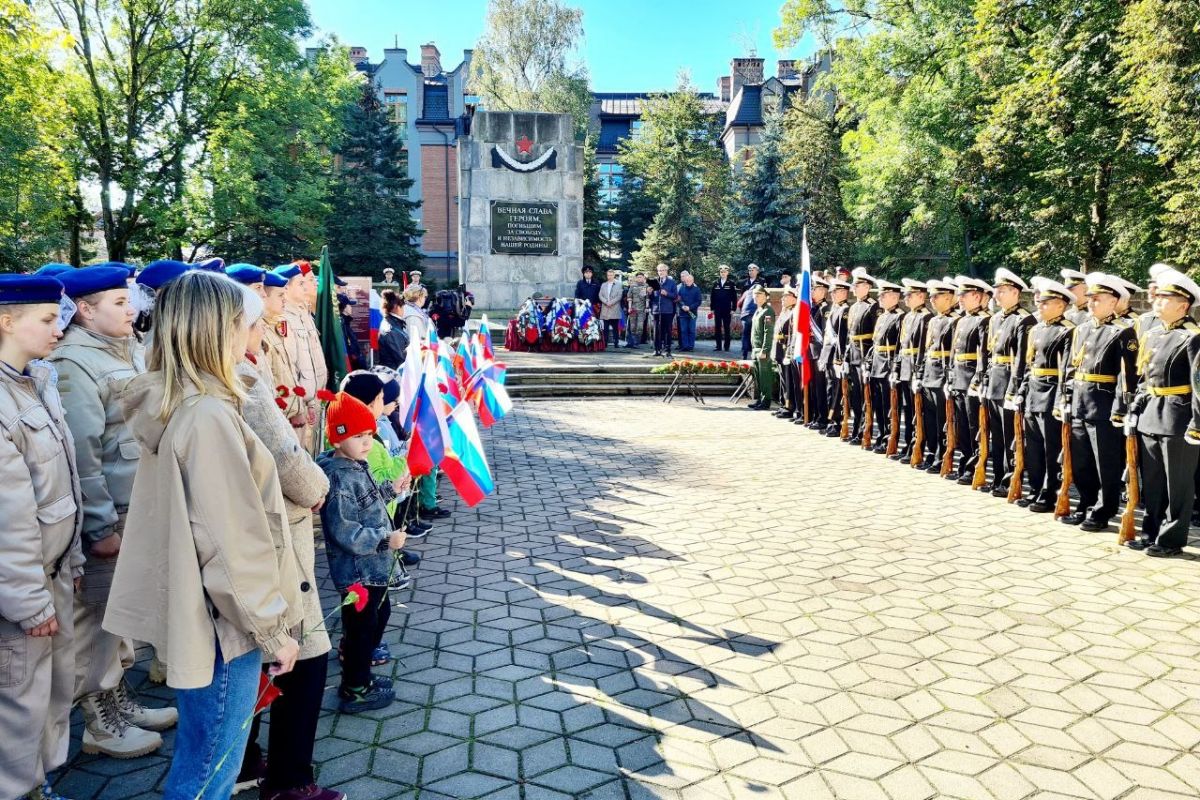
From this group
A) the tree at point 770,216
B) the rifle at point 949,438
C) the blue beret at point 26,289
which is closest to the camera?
the blue beret at point 26,289

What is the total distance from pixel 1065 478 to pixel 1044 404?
694mm

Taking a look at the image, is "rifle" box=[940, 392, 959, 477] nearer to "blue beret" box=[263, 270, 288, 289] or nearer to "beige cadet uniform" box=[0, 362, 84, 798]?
"blue beret" box=[263, 270, 288, 289]

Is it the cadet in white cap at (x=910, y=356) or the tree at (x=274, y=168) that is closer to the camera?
the cadet in white cap at (x=910, y=356)

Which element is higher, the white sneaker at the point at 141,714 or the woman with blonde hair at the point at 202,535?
the woman with blonde hair at the point at 202,535

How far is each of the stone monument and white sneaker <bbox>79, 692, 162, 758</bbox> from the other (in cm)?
1913

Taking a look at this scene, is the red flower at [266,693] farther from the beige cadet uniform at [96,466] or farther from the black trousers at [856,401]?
the black trousers at [856,401]

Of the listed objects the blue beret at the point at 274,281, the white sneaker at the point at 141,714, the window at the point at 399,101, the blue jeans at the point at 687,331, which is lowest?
the white sneaker at the point at 141,714

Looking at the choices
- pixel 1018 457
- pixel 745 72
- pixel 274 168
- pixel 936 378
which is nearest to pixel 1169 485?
pixel 1018 457

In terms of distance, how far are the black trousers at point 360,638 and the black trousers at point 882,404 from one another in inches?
316

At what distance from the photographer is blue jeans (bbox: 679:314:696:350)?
20.2 metres

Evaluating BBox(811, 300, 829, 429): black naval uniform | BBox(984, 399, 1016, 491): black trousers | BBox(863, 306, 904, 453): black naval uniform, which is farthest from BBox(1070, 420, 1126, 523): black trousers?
BBox(811, 300, 829, 429): black naval uniform

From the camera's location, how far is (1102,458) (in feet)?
22.7

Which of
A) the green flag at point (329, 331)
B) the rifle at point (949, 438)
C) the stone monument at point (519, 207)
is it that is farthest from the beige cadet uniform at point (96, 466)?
the stone monument at point (519, 207)

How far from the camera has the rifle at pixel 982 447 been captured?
8.40 meters
